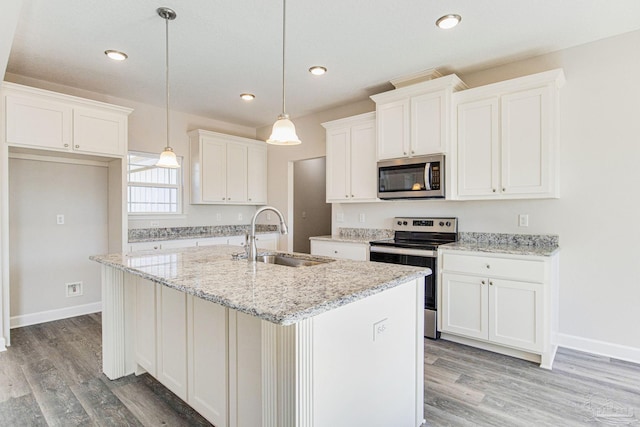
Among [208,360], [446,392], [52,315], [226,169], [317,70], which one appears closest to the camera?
[208,360]

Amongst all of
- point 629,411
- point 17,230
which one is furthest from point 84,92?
point 629,411

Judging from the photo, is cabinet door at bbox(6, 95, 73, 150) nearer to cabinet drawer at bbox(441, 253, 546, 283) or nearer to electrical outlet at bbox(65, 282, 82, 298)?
electrical outlet at bbox(65, 282, 82, 298)

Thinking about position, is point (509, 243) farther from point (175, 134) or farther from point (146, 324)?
point (175, 134)

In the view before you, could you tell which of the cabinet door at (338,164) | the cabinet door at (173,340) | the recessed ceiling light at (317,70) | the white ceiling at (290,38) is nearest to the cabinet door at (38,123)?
the white ceiling at (290,38)

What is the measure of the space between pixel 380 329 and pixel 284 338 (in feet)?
1.76

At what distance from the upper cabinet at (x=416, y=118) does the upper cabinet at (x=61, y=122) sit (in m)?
2.84

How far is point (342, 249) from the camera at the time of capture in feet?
12.5

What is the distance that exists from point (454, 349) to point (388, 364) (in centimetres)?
164

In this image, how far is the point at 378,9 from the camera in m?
2.33

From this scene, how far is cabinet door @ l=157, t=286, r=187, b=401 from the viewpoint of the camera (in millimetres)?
1938

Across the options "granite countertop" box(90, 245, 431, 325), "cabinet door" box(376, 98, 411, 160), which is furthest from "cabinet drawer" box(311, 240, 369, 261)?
"granite countertop" box(90, 245, 431, 325)

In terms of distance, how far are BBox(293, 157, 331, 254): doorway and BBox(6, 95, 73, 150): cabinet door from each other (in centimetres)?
342

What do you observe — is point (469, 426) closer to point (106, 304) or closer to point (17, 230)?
point (106, 304)

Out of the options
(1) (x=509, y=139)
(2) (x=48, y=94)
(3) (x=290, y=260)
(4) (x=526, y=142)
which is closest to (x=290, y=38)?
(3) (x=290, y=260)
